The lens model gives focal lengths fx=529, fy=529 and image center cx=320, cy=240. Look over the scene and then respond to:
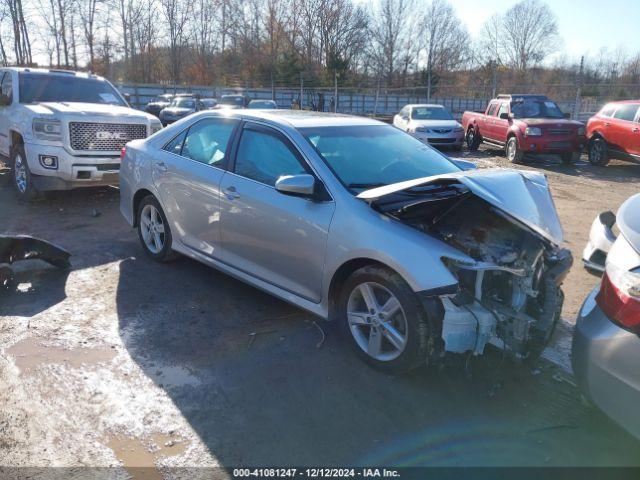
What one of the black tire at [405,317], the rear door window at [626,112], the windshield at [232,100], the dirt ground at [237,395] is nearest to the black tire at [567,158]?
the rear door window at [626,112]

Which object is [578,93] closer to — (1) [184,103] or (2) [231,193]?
(1) [184,103]

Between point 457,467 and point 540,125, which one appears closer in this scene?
point 457,467

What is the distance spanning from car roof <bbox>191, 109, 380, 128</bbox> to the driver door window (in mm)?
146

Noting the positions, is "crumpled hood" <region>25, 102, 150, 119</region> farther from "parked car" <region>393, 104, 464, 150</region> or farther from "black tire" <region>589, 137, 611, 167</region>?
"black tire" <region>589, 137, 611, 167</region>

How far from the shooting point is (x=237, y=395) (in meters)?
3.30

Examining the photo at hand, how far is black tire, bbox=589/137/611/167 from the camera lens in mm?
14406

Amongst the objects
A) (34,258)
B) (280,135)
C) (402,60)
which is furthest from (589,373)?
(402,60)

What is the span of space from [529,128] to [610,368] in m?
13.4

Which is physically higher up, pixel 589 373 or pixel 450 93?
pixel 450 93

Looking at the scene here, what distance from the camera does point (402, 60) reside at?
67312 millimetres

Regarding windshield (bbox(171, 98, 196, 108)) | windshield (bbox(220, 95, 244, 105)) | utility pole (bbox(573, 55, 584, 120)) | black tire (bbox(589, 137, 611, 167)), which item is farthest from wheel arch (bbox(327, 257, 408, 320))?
windshield (bbox(171, 98, 196, 108))

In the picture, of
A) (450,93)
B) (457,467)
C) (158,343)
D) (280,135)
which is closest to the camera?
(457,467)

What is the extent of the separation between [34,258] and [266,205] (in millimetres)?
2719

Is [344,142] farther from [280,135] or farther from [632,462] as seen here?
[632,462]
